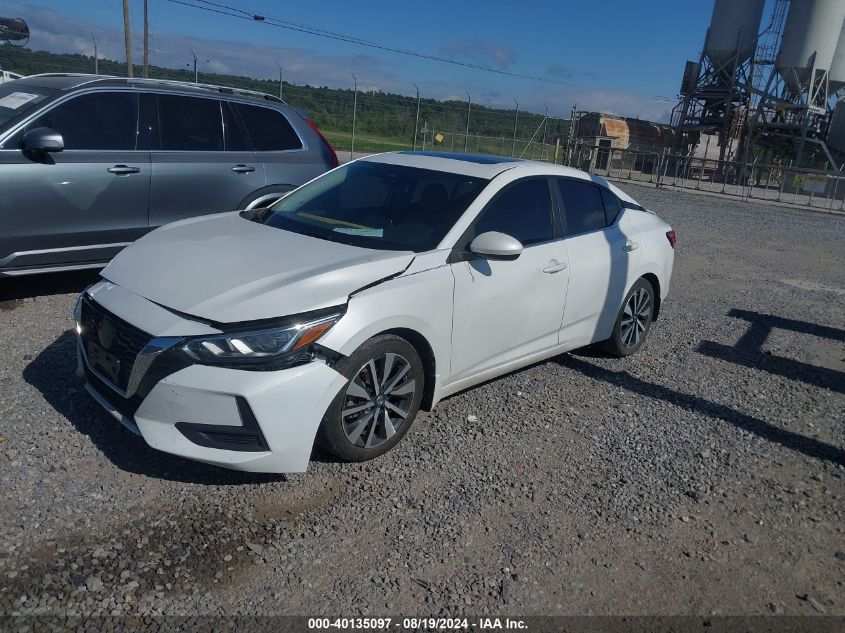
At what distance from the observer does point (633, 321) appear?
6059 mm

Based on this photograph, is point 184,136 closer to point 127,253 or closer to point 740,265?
point 127,253

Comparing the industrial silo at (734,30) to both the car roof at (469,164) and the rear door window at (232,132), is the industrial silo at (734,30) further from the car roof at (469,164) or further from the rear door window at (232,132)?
the car roof at (469,164)

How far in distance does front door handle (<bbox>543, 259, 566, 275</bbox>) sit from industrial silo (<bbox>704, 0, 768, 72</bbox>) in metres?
48.2

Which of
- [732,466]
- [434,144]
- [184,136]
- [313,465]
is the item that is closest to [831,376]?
[732,466]

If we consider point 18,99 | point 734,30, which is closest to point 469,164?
point 18,99

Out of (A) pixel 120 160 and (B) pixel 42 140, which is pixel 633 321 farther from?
(B) pixel 42 140

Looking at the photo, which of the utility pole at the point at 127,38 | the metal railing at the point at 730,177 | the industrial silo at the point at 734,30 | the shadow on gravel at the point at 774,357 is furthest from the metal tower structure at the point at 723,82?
the shadow on gravel at the point at 774,357

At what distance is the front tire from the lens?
142 inches

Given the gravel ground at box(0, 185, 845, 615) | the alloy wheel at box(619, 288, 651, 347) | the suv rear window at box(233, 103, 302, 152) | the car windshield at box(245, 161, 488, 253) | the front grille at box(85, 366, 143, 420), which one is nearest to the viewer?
the gravel ground at box(0, 185, 845, 615)

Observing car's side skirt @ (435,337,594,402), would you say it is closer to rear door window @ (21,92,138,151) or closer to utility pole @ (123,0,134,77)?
rear door window @ (21,92,138,151)

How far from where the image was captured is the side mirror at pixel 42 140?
5.55 metres

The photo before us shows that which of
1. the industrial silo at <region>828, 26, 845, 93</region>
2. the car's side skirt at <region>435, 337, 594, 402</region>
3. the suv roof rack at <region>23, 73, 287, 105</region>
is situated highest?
the industrial silo at <region>828, 26, 845, 93</region>

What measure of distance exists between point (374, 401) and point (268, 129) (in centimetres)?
447

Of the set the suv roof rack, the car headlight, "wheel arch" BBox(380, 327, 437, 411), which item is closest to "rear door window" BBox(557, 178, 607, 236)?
"wheel arch" BBox(380, 327, 437, 411)
